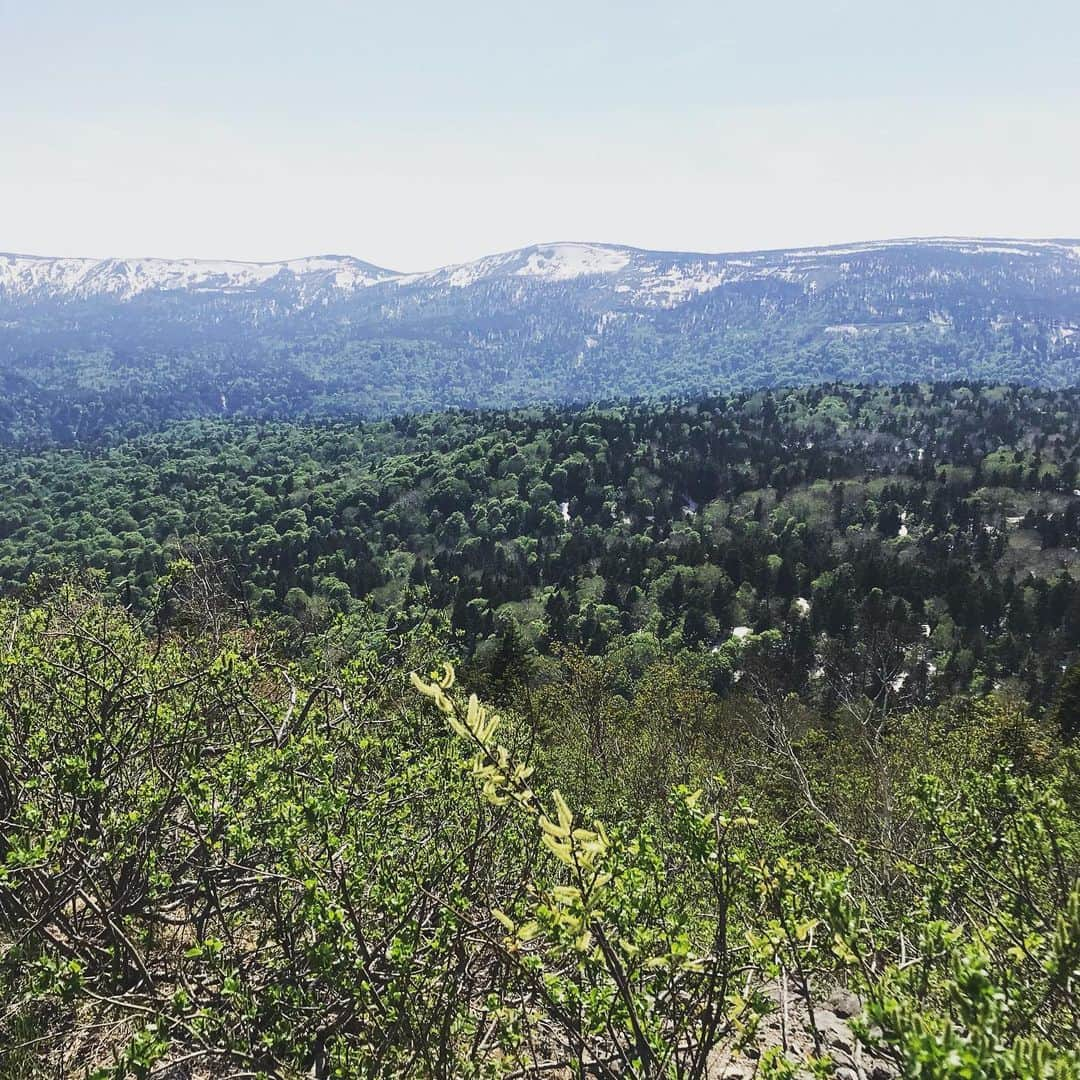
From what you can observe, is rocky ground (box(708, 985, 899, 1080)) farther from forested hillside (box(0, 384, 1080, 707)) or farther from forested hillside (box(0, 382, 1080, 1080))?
forested hillside (box(0, 384, 1080, 707))

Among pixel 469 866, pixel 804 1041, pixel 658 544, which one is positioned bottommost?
pixel 658 544

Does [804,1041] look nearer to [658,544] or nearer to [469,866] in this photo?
[469,866]

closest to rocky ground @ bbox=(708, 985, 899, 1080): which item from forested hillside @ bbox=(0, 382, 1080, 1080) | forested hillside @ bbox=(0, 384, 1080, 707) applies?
forested hillside @ bbox=(0, 382, 1080, 1080)

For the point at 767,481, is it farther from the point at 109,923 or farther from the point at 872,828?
the point at 109,923

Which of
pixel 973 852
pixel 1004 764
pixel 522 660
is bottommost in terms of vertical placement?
pixel 522 660

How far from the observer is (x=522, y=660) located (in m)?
63.0

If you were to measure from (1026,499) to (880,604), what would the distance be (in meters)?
67.3

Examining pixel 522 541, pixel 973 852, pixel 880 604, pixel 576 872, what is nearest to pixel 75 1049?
pixel 576 872

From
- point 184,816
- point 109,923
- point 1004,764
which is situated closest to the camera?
point 109,923

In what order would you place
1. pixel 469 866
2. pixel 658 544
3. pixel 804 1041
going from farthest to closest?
pixel 658 544, pixel 804 1041, pixel 469 866

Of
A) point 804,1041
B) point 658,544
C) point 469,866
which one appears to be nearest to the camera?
point 469,866

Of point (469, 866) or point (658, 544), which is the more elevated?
point (469, 866)

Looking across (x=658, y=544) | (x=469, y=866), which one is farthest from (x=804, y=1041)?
(x=658, y=544)

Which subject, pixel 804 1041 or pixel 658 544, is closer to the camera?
pixel 804 1041
